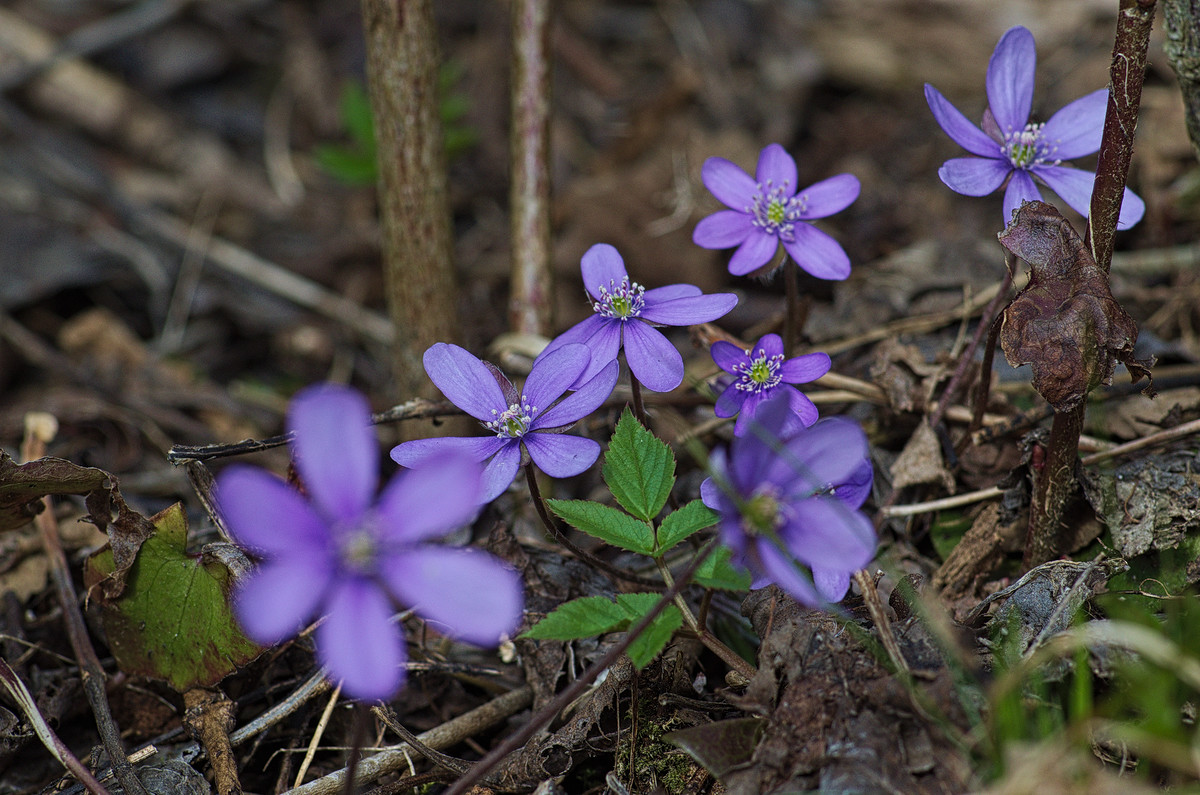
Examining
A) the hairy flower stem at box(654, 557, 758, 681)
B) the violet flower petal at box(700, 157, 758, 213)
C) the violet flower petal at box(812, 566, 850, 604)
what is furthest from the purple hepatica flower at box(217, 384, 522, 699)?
the violet flower petal at box(700, 157, 758, 213)

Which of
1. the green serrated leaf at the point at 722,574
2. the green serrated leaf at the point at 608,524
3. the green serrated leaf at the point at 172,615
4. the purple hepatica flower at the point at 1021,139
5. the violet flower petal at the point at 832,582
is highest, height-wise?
the purple hepatica flower at the point at 1021,139

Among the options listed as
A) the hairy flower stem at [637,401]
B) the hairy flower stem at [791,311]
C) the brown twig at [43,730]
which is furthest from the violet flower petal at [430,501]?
the hairy flower stem at [791,311]

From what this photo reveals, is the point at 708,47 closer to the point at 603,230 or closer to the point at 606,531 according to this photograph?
the point at 603,230

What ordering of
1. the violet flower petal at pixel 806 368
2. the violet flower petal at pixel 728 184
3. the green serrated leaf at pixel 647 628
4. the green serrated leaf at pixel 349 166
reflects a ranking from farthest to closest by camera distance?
the green serrated leaf at pixel 349 166 → the violet flower petal at pixel 728 184 → the violet flower petal at pixel 806 368 → the green serrated leaf at pixel 647 628

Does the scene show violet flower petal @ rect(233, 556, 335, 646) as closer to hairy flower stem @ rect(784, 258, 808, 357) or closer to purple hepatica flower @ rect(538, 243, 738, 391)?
purple hepatica flower @ rect(538, 243, 738, 391)

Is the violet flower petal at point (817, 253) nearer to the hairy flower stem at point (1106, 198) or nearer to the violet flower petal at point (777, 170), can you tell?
the violet flower petal at point (777, 170)
